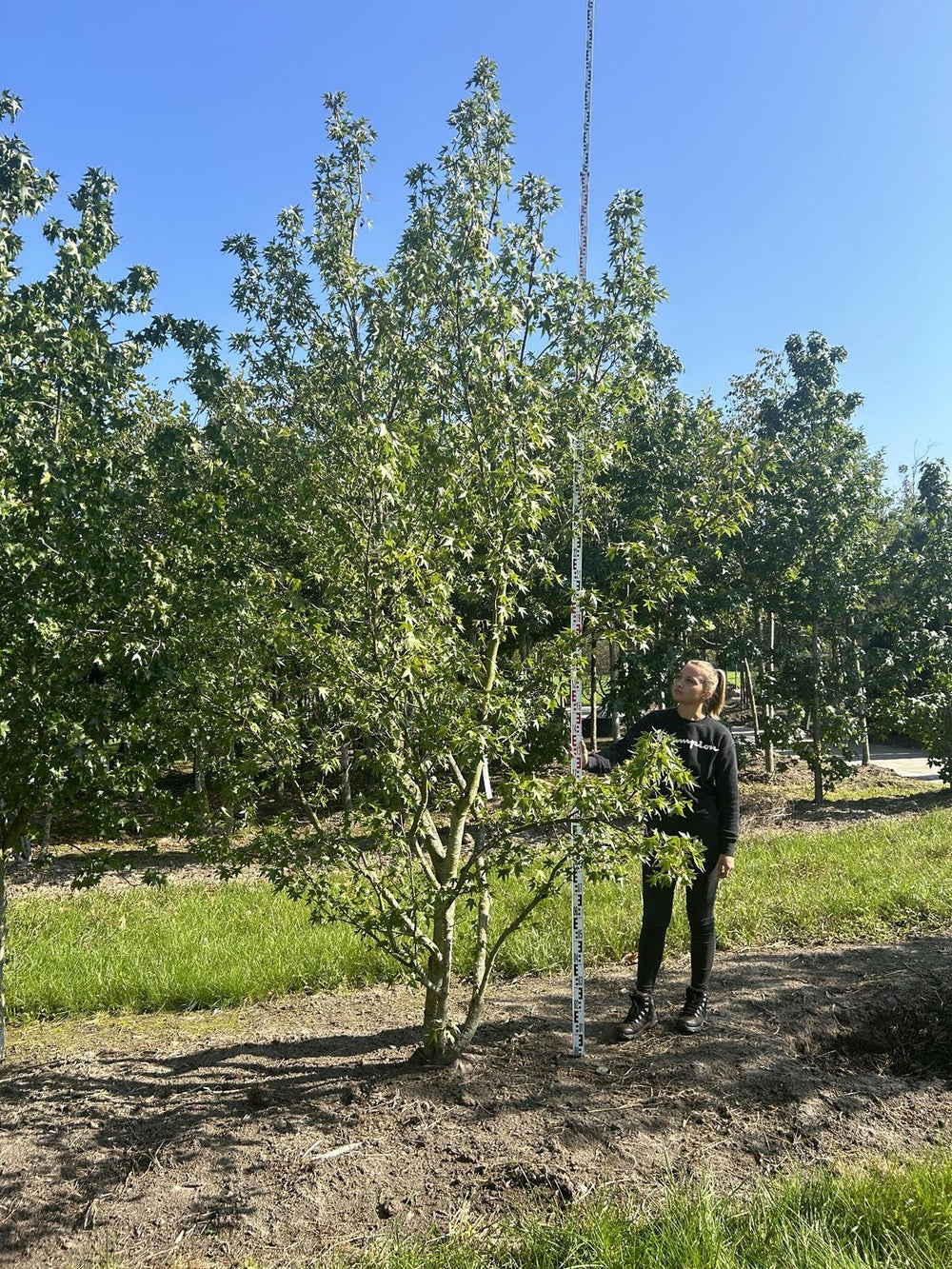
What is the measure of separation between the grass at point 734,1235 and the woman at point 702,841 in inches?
49.7

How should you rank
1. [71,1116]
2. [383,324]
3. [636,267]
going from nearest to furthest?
[71,1116]
[636,267]
[383,324]

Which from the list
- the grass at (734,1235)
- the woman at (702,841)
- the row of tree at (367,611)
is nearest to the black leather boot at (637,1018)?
the woman at (702,841)

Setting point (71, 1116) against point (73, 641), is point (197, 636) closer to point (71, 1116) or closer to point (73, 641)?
point (73, 641)

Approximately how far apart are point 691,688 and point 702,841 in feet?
2.31

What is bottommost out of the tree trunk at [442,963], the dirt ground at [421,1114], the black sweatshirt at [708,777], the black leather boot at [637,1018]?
the dirt ground at [421,1114]

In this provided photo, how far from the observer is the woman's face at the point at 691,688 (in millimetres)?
4094

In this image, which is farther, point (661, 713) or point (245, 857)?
point (661, 713)

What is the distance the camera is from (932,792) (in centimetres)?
1241

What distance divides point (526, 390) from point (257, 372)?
6.03m

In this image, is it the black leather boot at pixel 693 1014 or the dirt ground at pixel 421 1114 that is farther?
the black leather boot at pixel 693 1014

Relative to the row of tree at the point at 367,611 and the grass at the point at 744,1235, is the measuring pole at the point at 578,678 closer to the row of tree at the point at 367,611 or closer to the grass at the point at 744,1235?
the row of tree at the point at 367,611

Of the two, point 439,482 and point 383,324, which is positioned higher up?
point 383,324

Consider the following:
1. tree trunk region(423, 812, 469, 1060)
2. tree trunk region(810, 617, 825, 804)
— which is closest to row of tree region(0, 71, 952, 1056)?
tree trunk region(423, 812, 469, 1060)

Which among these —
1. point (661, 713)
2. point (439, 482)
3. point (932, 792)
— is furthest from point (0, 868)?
point (932, 792)
